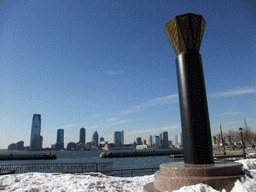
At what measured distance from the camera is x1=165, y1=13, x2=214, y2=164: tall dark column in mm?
7789

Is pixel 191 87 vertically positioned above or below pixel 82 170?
above

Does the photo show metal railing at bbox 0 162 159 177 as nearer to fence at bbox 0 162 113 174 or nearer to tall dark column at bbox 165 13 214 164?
fence at bbox 0 162 113 174

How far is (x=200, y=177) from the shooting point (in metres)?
6.29

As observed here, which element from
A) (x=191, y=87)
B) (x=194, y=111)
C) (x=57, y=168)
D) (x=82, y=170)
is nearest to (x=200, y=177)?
(x=194, y=111)

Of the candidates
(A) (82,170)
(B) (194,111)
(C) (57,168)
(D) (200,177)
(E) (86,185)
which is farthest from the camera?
(C) (57,168)

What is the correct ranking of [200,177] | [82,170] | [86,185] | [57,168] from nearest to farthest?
[200,177]
[86,185]
[82,170]
[57,168]

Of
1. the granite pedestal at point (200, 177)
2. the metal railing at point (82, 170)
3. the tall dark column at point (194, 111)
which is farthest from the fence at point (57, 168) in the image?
the granite pedestal at point (200, 177)

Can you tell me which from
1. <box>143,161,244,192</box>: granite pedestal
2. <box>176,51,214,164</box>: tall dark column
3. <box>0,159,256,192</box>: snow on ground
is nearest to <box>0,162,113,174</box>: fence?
<box>0,159,256,192</box>: snow on ground

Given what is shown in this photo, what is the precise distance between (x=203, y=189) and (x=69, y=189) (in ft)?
18.5

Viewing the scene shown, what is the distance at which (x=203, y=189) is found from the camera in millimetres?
5770

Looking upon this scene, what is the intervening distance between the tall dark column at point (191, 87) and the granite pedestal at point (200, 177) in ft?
3.76

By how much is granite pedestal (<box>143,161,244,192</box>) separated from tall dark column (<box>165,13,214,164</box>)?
115 centimetres

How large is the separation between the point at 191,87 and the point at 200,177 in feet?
12.3

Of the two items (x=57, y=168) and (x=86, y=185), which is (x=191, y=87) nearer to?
(x=86, y=185)
